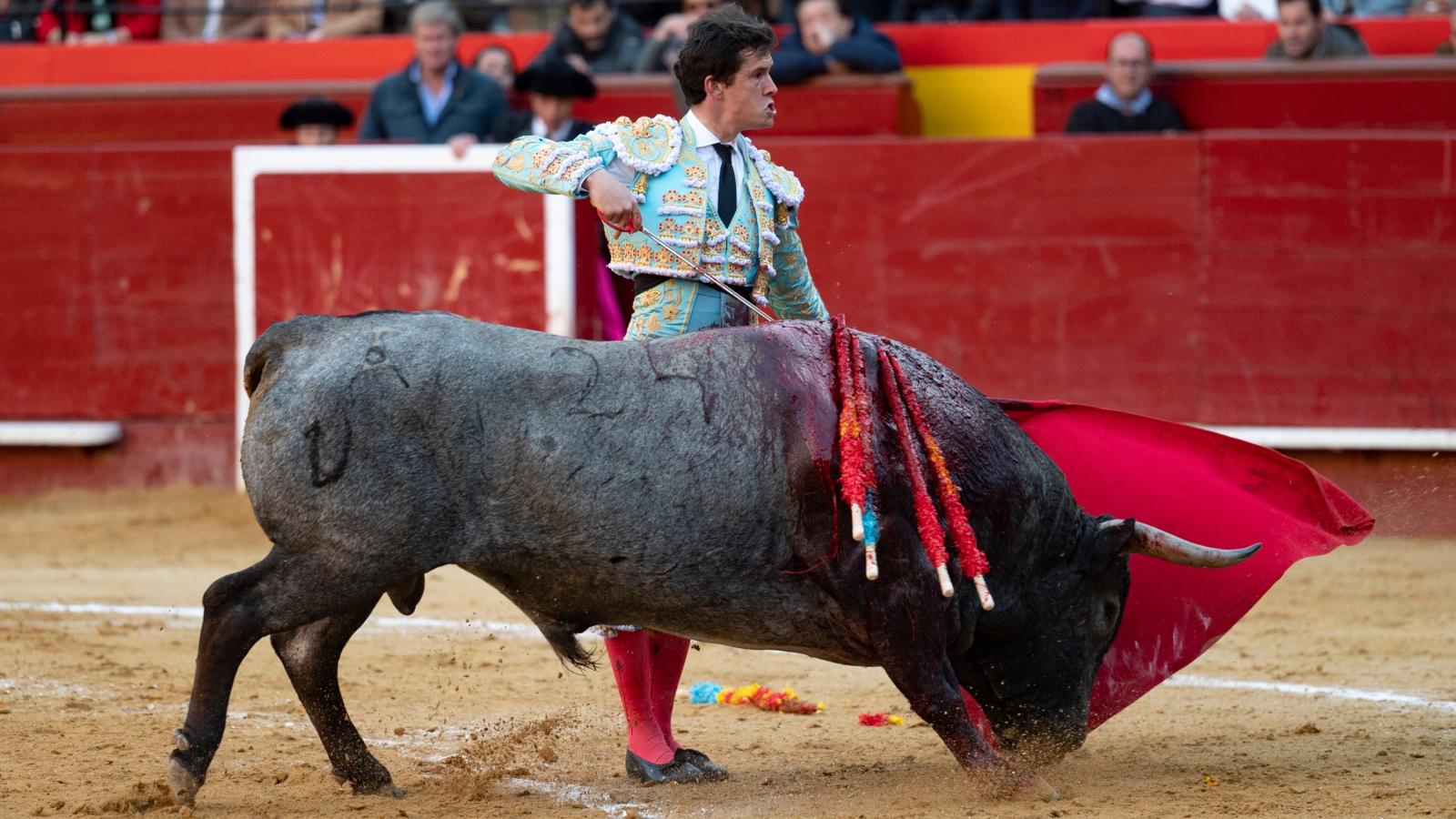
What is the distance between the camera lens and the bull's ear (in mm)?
3432

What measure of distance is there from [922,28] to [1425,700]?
4.60 metres

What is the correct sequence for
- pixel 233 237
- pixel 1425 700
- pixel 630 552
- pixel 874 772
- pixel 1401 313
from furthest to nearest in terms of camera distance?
pixel 233 237 < pixel 1401 313 < pixel 1425 700 < pixel 874 772 < pixel 630 552

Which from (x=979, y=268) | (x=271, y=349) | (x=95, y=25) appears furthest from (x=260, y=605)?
(x=95, y=25)

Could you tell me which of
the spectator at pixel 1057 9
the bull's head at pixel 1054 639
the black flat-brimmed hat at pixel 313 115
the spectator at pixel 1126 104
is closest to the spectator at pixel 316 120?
the black flat-brimmed hat at pixel 313 115

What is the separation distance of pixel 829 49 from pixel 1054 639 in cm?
470

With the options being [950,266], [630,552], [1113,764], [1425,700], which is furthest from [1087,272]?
[630,552]

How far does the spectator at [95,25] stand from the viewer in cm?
931

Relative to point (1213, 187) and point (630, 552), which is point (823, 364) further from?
point (1213, 187)

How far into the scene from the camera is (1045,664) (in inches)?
137

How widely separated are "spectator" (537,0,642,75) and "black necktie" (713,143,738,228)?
465 centimetres

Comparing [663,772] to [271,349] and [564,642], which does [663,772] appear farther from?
[271,349]

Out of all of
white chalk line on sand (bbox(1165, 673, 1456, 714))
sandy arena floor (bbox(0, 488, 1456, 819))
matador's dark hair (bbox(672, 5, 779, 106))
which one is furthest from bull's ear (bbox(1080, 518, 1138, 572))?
white chalk line on sand (bbox(1165, 673, 1456, 714))

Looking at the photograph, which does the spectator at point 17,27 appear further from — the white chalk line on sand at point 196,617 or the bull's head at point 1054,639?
the bull's head at point 1054,639

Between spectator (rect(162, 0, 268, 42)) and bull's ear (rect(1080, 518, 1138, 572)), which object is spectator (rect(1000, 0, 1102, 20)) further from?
bull's ear (rect(1080, 518, 1138, 572))
